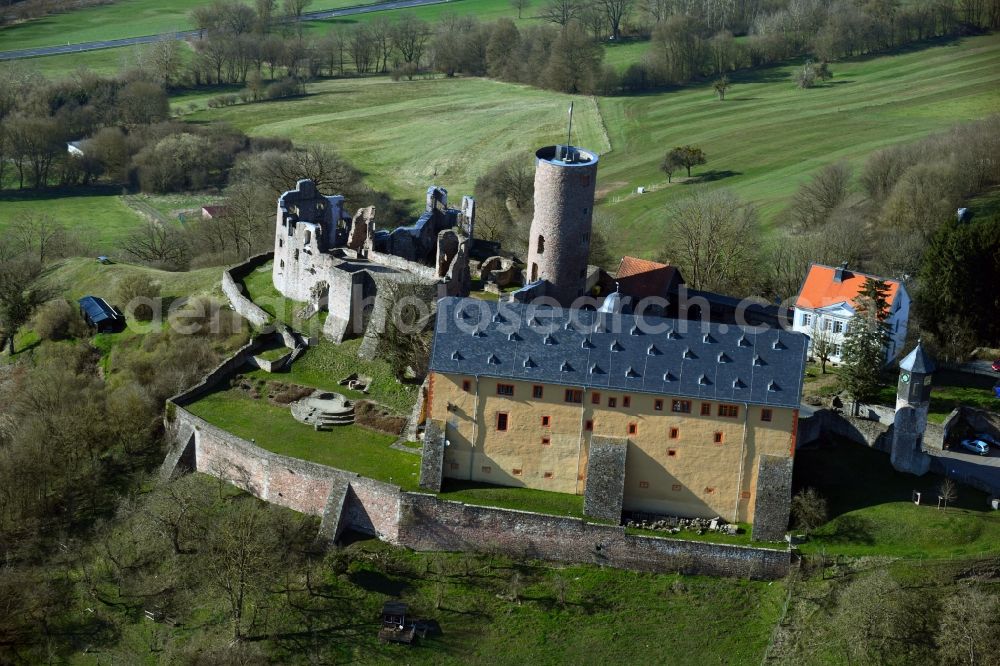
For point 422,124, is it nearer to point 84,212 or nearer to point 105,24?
point 84,212

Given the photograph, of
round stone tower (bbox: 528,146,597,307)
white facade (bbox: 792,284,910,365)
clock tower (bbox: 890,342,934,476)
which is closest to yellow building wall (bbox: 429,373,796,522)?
clock tower (bbox: 890,342,934,476)

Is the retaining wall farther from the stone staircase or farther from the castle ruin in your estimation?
the castle ruin

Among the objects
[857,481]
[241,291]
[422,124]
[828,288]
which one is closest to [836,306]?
[828,288]

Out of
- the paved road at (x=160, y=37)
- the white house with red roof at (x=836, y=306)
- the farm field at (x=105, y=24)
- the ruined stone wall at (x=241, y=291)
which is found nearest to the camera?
the white house with red roof at (x=836, y=306)

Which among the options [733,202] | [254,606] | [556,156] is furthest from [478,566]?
[733,202]

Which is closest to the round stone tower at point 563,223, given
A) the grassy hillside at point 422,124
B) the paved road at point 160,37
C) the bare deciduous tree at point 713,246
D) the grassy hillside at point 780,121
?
the bare deciduous tree at point 713,246

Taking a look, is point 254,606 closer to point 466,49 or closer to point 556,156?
point 556,156

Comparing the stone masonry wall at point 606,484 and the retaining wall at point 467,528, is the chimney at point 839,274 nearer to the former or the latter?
the stone masonry wall at point 606,484
